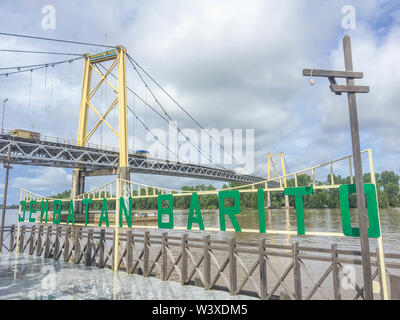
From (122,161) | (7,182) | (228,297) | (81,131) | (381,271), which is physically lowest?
(228,297)

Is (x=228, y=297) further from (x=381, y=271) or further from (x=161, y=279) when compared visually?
(x=381, y=271)

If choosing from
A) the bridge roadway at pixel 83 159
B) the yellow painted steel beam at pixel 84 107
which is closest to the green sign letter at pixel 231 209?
the bridge roadway at pixel 83 159

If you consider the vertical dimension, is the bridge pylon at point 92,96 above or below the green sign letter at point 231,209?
above

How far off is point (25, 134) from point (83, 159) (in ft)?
31.3

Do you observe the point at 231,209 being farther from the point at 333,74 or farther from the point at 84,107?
the point at 84,107

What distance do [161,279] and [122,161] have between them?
96.2 feet

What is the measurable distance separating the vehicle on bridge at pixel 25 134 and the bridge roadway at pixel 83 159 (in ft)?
2.03

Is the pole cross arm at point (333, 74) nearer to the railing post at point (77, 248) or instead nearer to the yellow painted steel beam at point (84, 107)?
the railing post at point (77, 248)

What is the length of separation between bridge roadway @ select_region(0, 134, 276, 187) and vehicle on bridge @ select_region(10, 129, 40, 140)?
62cm

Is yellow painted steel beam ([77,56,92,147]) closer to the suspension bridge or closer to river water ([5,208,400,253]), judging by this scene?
the suspension bridge

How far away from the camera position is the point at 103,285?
24.5 ft

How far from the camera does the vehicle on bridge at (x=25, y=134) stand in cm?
3506

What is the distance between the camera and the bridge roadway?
35719 millimetres
